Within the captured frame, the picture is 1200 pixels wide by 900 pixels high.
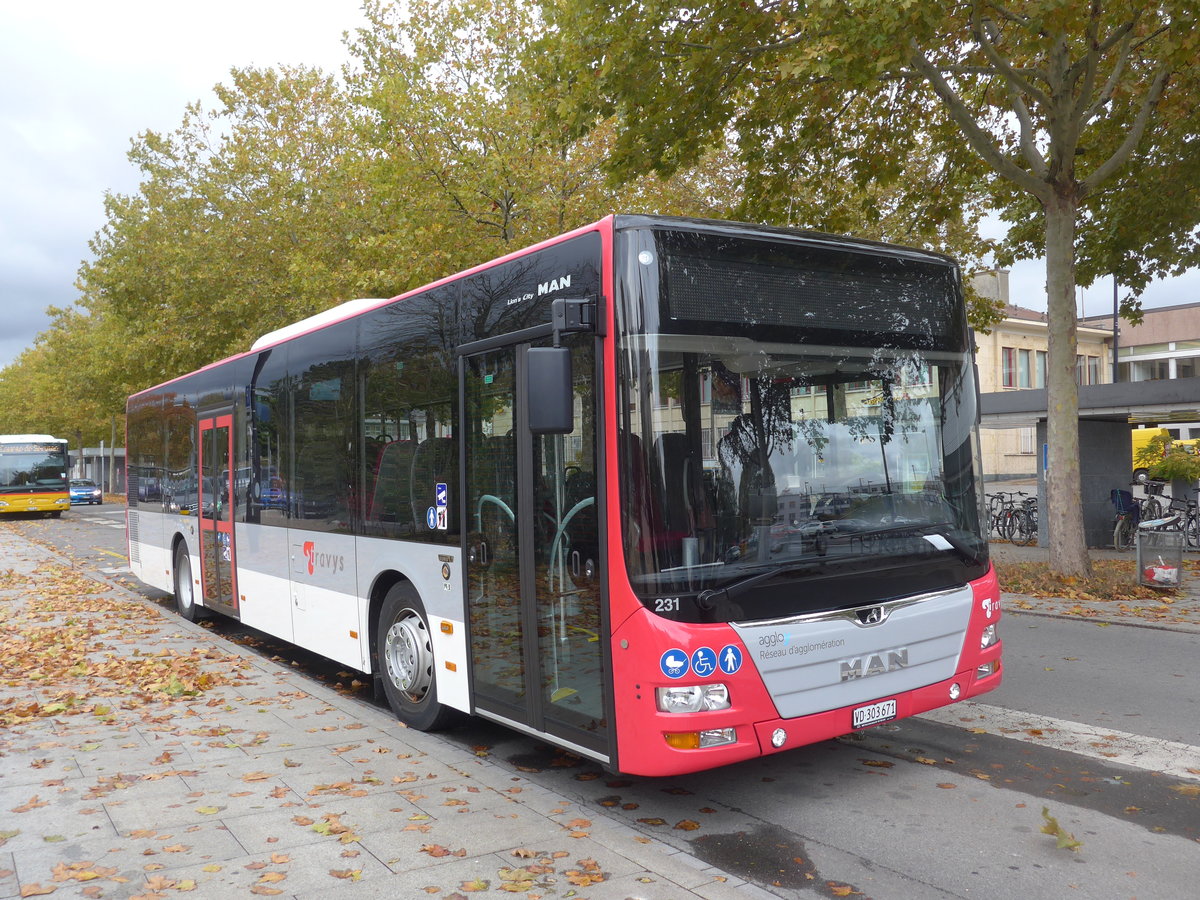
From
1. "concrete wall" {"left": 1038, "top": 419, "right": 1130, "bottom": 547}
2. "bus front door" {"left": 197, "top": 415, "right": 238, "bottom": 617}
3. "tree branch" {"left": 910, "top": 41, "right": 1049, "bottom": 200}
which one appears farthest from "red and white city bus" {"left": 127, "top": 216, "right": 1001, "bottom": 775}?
"concrete wall" {"left": 1038, "top": 419, "right": 1130, "bottom": 547}

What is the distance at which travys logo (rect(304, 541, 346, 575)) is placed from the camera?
25.7 ft

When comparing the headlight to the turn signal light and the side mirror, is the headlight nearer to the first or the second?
the turn signal light

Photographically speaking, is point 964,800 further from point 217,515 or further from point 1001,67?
point 1001,67

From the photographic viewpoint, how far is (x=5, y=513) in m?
40.0

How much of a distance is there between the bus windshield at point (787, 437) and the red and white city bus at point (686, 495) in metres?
0.01

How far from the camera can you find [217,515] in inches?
429

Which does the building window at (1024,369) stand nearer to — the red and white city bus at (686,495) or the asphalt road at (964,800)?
the asphalt road at (964,800)

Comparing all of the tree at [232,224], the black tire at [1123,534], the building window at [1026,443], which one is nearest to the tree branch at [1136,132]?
the black tire at [1123,534]

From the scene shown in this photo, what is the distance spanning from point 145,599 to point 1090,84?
14.6m

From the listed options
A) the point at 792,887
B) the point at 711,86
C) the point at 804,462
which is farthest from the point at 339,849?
the point at 711,86

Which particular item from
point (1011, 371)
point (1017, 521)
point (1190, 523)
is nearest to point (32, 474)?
point (1017, 521)

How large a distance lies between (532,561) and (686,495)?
116cm

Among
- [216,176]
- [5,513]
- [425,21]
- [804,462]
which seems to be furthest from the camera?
[5,513]

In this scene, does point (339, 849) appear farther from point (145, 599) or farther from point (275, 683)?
point (145, 599)
